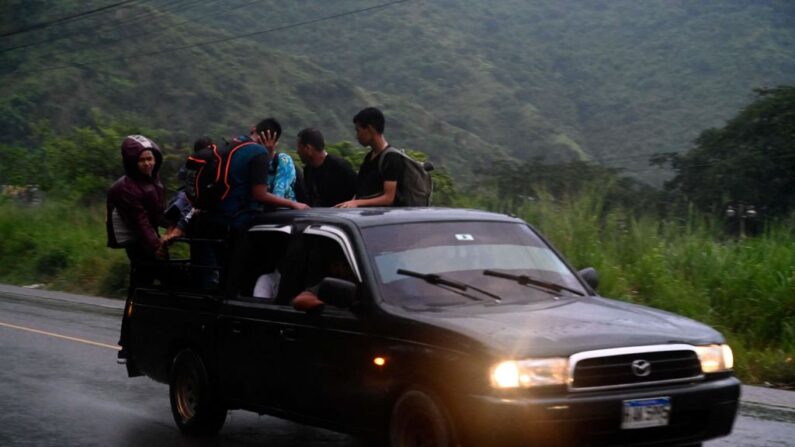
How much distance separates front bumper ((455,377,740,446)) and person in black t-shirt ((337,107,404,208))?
13.2 ft

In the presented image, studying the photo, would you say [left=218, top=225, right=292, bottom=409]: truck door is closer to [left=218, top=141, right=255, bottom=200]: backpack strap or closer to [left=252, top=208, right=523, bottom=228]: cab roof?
[left=252, top=208, right=523, bottom=228]: cab roof

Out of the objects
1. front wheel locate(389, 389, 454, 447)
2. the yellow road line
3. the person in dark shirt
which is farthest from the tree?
front wheel locate(389, 389, 454, 447)

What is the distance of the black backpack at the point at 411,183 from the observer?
9.38 meters

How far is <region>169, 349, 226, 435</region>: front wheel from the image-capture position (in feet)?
24.7

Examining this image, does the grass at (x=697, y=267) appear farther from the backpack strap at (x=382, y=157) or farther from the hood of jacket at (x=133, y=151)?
the hood of jacket at (x=133, y=151)

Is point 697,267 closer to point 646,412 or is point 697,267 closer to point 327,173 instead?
point 327,173

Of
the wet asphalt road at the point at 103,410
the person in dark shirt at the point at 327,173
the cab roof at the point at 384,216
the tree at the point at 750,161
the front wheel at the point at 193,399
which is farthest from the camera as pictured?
the tree at the point at 750,161

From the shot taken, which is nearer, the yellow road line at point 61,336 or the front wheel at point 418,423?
the front wheel at point 418,423

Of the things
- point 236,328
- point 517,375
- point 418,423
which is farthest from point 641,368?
point 236,328

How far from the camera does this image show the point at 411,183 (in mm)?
9445

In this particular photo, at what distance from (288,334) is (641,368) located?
6.99 feet

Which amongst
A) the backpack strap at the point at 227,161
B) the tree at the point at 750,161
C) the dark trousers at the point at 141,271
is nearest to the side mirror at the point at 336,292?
the backpack strap at the point at 227,161

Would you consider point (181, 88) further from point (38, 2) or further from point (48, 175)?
point (48, 175)

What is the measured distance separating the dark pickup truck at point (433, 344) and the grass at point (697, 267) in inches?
187
